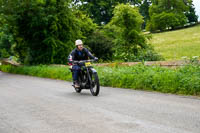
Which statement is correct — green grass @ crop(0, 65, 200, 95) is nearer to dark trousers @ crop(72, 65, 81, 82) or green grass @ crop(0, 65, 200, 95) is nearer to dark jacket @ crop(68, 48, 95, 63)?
dark jacket @ crop(68, 48, 95, 63)

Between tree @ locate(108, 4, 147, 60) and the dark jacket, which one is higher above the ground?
tree @ locate(108, 4, 147, 60)

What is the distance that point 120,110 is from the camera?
297 inches

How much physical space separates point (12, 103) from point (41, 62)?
1554 cm

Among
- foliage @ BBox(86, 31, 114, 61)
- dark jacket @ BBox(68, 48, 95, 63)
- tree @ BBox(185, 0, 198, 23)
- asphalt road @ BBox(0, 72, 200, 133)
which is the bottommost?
asphalt road @ BBox(0, 72, 200, 133)

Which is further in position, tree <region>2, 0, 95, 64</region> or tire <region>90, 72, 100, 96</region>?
tree <region>2, 0, 95, 64</region>

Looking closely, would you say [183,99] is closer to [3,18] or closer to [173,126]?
[173,126]

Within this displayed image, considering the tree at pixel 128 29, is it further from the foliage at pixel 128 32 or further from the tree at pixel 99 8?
the tree at pixel 99 8

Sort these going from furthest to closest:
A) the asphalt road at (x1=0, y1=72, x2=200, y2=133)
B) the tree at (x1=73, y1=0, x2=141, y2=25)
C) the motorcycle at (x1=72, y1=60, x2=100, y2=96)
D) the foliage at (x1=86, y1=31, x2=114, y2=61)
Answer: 1. the tree at (x1=73, y1=0, x2=141, y2=25)
2. the foliage at (x1=86, y1=31, x2=114, y2=61)
3. the motorcycle at (x1=72, y1=60, x2=100, y2=96)
4. the asphalt road at (x1=0, y1=72, x2=200, y2=133)

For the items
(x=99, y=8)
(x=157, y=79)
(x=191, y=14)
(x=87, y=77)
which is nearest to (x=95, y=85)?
Answer: (x=87, y=77)

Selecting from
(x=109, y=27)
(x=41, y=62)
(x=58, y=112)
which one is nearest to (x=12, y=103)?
(x=58, y=112)

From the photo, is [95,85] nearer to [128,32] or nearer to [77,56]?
[77,56]

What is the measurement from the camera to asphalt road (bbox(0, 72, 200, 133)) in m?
5.83

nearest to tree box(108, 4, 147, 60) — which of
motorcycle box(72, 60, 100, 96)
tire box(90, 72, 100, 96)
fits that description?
motorcycle box(72, 60, 100, 96)

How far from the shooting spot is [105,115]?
7.00 metres
